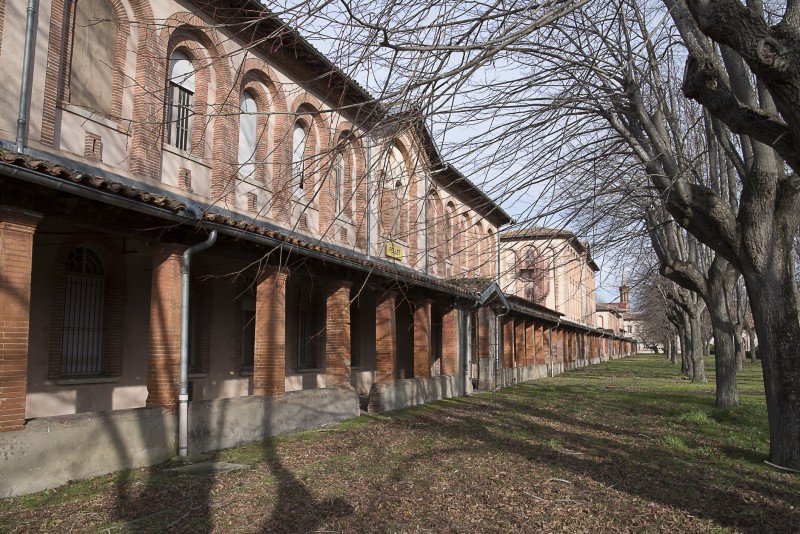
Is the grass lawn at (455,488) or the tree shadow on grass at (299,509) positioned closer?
the tree shadow on grass at (299,509)

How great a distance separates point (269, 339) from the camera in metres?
11.0

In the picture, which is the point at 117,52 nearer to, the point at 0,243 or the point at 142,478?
the point at 0,243

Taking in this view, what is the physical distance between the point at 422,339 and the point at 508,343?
1065 centimetres

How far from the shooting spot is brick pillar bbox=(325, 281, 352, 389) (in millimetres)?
13266

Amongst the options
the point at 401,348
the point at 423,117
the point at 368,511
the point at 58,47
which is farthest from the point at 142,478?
the point at 401,348

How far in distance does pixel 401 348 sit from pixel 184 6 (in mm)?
13415

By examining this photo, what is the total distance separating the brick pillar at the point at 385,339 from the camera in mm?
15062

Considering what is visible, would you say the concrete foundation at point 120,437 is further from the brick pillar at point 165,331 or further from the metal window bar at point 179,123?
the metal window bar at point 179,123

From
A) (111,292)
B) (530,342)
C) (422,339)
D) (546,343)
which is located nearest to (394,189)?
(111,292)

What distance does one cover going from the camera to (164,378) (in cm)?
877

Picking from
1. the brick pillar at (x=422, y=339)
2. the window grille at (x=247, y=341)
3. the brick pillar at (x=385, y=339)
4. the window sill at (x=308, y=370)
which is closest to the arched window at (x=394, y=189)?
the window grille at (x=247, y=341)

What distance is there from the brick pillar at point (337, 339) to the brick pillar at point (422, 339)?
13.3 ft

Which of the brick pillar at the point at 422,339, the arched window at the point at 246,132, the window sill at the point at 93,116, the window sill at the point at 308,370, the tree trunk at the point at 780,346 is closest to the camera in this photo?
the tree trunk at the point at 780,346

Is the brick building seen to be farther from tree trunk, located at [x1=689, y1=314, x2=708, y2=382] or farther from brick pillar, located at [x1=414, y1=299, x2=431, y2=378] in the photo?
tree trunk, located at [x1=689, y1=314, x2=708, y2=382]
